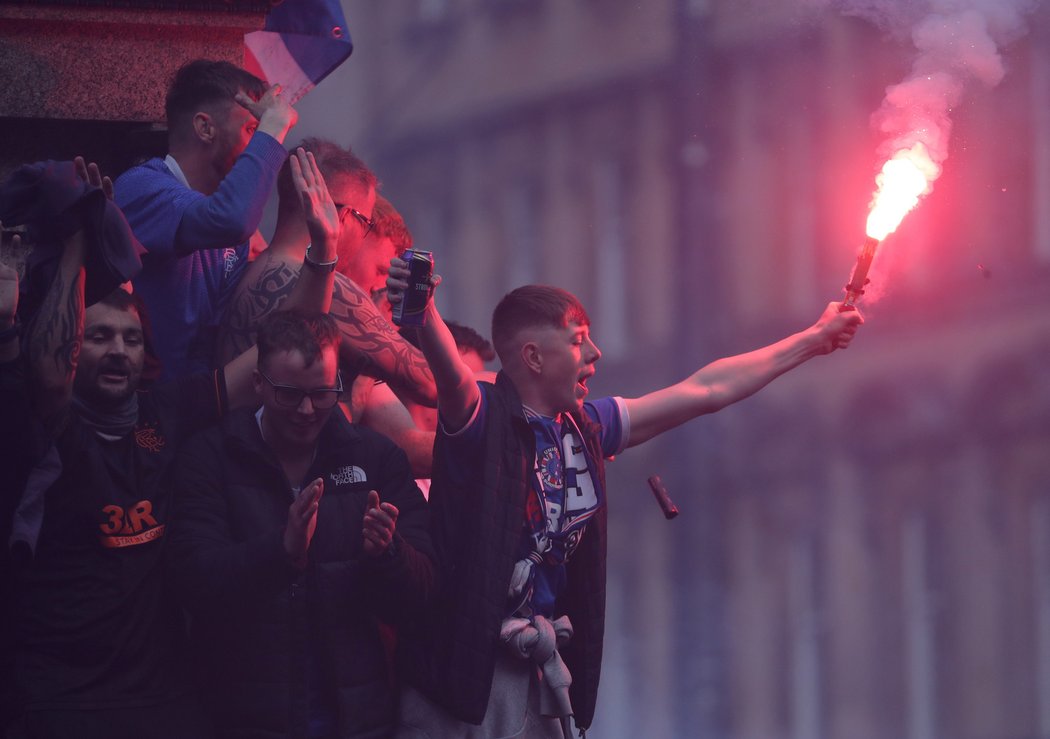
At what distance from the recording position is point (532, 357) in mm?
4598

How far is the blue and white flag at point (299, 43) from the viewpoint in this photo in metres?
5.17

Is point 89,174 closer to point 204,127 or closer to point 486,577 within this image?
point 204,127

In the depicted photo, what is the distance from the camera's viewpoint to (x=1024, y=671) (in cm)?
899

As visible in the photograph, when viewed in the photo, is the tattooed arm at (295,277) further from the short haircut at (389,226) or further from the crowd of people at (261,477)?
the short haircut at (389,226)

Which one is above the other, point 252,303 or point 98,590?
point 252,303

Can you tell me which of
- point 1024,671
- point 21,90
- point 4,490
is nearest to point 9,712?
point 4,490

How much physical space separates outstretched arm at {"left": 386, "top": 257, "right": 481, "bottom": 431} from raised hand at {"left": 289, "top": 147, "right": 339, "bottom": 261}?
0.67ft

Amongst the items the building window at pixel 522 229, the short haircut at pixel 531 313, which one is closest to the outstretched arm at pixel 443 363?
the short haircut at pixel 531 313

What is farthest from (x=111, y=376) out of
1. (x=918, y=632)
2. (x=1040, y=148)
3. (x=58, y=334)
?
(x=918, y=632)

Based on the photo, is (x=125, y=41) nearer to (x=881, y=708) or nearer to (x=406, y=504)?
(x=406, y=504)


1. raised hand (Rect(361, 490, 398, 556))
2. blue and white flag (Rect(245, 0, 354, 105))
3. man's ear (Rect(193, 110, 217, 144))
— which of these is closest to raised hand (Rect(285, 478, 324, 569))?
raised hand (Rect(361, 490, 398, 556))

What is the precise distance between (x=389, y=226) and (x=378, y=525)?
1522 millimetres

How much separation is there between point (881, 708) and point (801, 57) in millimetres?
3681

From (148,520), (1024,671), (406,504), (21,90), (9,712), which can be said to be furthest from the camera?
(1024,671)
